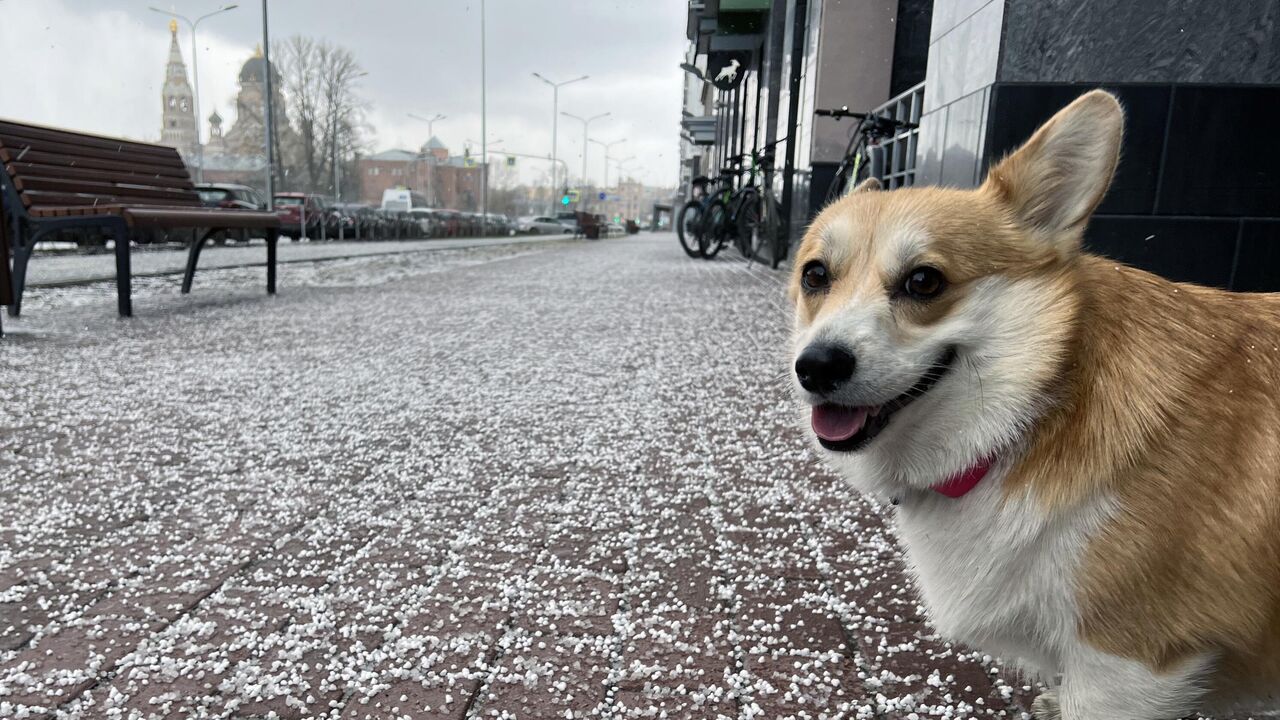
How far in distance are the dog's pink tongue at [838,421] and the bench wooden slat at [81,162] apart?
6334 millimetres

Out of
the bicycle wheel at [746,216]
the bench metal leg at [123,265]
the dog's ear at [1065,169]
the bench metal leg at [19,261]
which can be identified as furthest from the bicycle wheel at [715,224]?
the dog's ear at [1065,169]

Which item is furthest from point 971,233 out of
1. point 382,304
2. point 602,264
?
point 602,264

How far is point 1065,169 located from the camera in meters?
1.45

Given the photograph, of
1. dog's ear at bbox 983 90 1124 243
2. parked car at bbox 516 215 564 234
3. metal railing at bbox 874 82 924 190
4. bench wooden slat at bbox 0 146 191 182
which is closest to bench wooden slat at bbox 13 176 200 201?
bench wooden slat at bbox 0 146 191 182

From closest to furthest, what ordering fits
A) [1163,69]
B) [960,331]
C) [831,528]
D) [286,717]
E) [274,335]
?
[960,331] → [286,717] → [831,528] → [1163,69] → [274,335]

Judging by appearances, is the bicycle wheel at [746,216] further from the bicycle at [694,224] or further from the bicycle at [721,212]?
the bicycle at [694,224]

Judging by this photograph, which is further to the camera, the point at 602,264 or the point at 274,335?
the point at 602,264

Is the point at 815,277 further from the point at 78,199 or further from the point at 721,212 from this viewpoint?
the point at 721,212

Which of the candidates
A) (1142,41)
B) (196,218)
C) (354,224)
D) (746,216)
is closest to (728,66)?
(746,216)

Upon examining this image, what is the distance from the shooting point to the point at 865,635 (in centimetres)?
183

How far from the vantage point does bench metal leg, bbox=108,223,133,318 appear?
5.80m

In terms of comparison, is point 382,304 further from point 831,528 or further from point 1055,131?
point 1055,131

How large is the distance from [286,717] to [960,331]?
149 cm

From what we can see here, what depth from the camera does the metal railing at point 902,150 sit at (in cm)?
691
